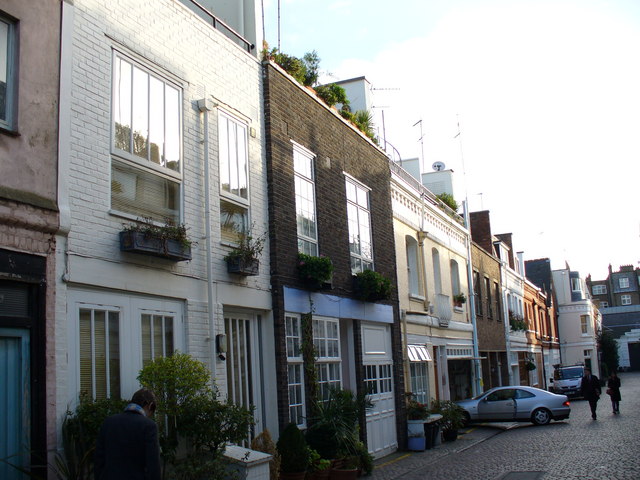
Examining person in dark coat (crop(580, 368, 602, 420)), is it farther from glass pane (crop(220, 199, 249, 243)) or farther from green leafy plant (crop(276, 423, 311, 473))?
glass pane (crop(220, 199, 249, 243))

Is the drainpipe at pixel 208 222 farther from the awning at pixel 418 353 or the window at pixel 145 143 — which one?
the awning at pixel 418 353

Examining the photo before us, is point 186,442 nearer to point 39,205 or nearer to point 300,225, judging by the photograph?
point 39,205

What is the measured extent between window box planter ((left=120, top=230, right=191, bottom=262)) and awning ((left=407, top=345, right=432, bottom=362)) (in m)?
10.6

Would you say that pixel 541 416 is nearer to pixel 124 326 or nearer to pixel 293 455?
pixel 293 455

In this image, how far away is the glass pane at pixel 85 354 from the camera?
820 cm

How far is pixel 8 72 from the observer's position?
25.4ft

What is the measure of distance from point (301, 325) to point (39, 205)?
243 inches

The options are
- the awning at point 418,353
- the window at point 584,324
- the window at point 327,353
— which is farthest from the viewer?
the window at point 584,324

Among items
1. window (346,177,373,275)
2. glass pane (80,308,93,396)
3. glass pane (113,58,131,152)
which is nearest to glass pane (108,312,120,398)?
glass pane (80,308,93,396)

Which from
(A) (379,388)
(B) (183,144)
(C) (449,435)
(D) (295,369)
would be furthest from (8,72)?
(C) (449,435)

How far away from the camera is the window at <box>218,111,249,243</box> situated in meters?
11.3

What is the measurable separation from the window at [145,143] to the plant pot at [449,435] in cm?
1160

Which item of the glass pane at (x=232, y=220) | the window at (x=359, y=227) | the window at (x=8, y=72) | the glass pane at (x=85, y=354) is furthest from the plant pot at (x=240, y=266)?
the window at (x=359, y=227)

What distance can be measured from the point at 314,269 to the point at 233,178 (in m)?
2.32
